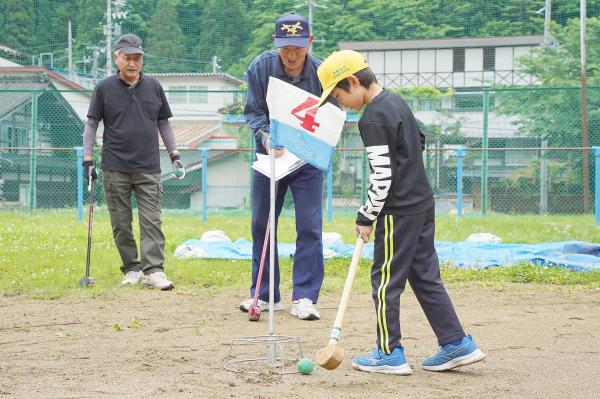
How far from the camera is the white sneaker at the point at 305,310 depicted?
6.46 meters

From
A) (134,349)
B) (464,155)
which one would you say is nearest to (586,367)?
(134,349)

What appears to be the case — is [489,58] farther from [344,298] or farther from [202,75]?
[344,298]

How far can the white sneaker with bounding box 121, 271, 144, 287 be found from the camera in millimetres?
8102

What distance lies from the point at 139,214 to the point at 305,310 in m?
2.25

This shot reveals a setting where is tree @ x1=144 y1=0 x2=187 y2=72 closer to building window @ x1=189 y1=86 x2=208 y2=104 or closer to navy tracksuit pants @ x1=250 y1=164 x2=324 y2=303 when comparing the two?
building window @ x1=189 y1=86 x2=208 y2=104

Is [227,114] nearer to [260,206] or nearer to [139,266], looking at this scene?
[139,266]

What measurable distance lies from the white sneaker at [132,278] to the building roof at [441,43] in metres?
13.9

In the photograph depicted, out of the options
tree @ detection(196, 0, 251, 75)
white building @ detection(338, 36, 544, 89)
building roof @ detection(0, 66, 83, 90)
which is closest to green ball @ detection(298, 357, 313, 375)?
building roof @ detection(0, 66, 83, 90)

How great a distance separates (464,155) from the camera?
61.1 feet

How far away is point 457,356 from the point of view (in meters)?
4.80

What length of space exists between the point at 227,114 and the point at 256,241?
13712 millimetres

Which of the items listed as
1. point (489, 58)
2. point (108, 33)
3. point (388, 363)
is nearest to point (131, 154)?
point (388, 363)

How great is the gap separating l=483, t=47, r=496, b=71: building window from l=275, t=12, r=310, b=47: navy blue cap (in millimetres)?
17593

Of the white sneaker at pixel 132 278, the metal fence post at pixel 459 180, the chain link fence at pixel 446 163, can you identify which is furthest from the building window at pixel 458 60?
the white sneaker at pixel 132 278
